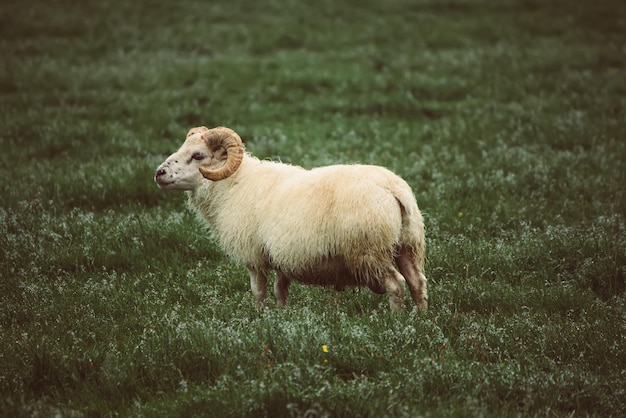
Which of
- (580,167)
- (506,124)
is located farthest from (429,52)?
(580,167)

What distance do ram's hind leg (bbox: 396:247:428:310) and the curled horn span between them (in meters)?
1.91

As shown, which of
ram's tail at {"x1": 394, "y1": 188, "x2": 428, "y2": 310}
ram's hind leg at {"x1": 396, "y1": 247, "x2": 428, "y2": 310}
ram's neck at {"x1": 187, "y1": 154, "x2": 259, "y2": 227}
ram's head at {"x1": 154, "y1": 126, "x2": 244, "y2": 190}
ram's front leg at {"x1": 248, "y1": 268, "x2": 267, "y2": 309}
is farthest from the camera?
ram's neck at {"x1": 187, "y1": 154, "x2": 259, "y2": 227}

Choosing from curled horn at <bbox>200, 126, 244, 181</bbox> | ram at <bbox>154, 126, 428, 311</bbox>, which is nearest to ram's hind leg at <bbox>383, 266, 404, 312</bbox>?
ram at <bbox>154, 126, 428, 311</bbox>

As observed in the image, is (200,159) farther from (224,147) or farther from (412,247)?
(412,247)

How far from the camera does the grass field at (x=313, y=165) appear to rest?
5.20 metres

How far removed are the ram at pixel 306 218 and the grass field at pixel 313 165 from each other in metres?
0.38

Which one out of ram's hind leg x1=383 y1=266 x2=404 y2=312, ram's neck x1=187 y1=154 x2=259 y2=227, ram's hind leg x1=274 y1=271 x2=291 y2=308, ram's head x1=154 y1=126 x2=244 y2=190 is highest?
ram's head x1=154 y1=126 x2=244 y2=190

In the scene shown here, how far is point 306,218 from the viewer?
6.30 m

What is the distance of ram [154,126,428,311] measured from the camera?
6.05m

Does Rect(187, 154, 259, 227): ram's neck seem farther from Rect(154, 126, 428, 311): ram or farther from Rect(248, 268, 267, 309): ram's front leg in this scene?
Rect(248, 268, 267, 309): ram's front leg

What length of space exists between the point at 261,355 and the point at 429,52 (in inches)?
613

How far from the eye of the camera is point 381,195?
239 inches

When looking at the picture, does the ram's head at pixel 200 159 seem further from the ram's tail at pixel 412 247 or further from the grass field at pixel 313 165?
the ram's tail at pixel 412 247

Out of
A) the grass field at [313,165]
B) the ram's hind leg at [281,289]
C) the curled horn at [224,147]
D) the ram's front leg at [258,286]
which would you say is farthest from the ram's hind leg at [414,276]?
the curled horn at [224,147]
